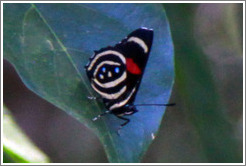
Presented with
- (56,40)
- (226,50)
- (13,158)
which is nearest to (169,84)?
(56,40)

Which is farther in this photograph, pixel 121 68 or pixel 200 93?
pixel 200 93

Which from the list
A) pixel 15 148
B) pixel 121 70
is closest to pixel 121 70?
pixel 121 70

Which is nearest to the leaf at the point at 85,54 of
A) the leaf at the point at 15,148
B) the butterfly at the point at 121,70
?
the butterfly at the point at 121,70

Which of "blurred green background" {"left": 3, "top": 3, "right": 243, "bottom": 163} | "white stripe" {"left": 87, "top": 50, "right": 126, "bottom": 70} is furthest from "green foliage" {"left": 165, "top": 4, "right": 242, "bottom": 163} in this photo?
"white stripe" {"left": 87, "top": 50, "right": 126, "bottom": 70}

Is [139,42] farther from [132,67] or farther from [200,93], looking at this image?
[200,93]

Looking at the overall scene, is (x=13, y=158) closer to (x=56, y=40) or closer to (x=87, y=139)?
(x=56, y=40)

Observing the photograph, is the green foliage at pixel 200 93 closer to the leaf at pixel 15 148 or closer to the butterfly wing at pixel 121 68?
the butterfly wing at pixel 121 68

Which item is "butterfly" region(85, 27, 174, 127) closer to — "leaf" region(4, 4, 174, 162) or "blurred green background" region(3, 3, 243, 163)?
"leaf" region(4, 4, 174, 162)
